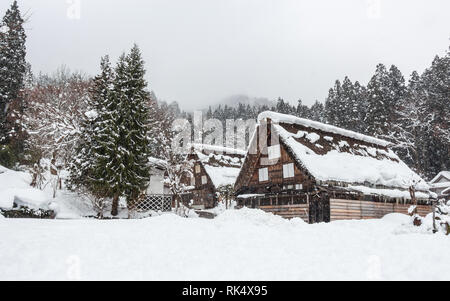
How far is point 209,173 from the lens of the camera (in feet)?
118

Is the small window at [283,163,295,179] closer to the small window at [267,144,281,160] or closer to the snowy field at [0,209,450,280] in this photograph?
the small window at [267,144,281,160]

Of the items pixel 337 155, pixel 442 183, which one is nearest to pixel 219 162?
pixel 337 155

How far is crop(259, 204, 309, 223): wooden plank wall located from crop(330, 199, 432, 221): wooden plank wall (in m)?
1.69

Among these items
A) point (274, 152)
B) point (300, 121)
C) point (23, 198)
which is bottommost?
point (23, 198)

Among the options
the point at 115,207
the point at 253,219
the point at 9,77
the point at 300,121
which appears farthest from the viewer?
the point at 9,77

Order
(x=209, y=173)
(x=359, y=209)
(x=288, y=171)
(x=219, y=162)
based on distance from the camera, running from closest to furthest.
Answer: (x=359, y=209)
(x=288, y=171)
(x=209, y=173)
(x=219, y=162)

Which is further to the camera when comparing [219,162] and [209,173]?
[219,162]

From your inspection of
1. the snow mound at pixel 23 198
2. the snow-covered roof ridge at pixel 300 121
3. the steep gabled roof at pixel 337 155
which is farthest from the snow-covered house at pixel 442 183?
the snow mound at pixel 23 198

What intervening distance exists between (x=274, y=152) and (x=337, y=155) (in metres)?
4.80

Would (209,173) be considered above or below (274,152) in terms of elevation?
below

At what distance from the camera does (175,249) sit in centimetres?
731

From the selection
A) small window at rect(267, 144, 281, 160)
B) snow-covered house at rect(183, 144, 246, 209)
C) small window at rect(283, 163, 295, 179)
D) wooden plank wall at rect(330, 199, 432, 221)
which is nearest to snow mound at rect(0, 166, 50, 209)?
small window at rect(267, 144, 281, 160)

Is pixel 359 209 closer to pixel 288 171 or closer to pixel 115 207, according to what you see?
pixel 288 171
